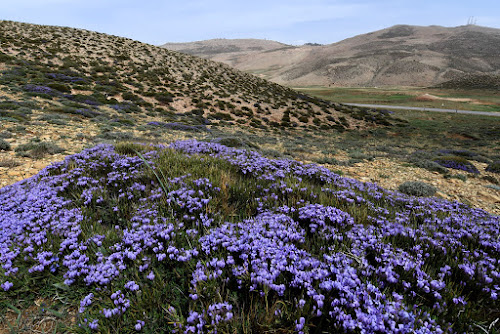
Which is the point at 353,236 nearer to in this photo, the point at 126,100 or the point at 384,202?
the point at 384,202

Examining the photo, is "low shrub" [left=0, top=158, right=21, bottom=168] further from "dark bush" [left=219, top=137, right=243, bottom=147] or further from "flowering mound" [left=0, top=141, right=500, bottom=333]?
"dark bush" [left=219, top=137, right=243, bottom=147]

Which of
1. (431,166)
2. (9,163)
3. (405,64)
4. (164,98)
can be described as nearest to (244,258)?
(9,163)

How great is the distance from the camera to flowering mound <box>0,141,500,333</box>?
2.03 metres

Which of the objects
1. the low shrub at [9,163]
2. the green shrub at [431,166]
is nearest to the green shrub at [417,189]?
the green shrub at [431,166]

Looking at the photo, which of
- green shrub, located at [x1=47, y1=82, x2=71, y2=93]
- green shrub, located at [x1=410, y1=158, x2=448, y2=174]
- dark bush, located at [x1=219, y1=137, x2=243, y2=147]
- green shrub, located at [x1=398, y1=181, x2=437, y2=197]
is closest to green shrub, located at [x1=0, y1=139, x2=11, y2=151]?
dark bush, located at [x1=219, y1=137, x2=243, y2=147]

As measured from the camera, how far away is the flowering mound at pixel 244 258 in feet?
6.65

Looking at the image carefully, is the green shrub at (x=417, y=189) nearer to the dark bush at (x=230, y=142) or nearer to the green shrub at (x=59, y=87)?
the dark bush at (x=230, y=142)

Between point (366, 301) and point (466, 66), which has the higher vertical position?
point (466, 66)

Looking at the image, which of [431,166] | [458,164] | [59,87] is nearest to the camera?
[431,166]

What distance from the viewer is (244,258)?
248 cm

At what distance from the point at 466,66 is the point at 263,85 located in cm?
15211

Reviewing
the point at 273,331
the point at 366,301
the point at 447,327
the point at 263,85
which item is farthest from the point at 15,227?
the point at 263,85

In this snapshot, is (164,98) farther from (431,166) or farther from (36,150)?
(431,166)

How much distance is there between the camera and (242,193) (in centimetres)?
402
